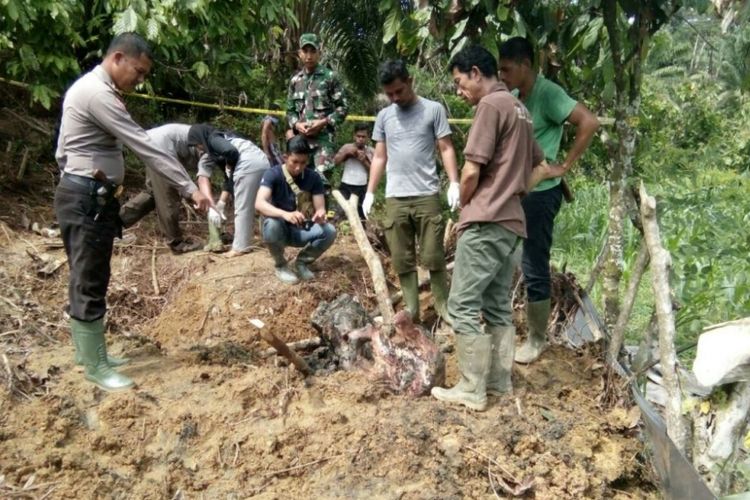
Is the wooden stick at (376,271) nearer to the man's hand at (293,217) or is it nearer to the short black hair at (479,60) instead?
the man's hand at (293,217)

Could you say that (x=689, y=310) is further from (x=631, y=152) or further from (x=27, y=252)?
(x=27, y=252)

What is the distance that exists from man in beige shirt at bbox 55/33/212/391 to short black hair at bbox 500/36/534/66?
178cm

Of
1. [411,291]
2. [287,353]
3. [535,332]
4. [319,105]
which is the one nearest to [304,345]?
[287,353]

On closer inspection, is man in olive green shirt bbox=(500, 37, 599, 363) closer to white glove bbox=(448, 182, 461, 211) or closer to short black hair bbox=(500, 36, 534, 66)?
short black hair bbox=(500, 36, 534, 66)

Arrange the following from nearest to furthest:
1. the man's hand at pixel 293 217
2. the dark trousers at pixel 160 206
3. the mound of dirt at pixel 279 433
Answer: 1. the mound of dirt at pixel 279 433
2. the man's hand at pixel 293 217
3. the dark trousers at pixel 160 206

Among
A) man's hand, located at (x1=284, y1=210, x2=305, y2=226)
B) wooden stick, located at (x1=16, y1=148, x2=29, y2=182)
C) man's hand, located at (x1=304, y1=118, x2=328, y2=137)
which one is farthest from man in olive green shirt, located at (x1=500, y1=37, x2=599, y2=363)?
wooden stick, located at (x1=16, y1=148, x2=29, y2=182)

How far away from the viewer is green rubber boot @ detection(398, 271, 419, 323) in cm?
456

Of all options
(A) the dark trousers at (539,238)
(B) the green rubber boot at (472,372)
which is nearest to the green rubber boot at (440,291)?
(A) the dark trousers at (539,238)

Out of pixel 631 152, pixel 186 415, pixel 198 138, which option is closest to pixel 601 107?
pixel 631 152

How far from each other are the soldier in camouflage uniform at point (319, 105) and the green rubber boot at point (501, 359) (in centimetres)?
294

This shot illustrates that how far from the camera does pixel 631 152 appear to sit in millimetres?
3873

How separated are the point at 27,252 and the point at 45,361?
1835mm

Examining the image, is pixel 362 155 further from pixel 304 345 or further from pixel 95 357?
pixel 95 357

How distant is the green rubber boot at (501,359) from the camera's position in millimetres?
3545
